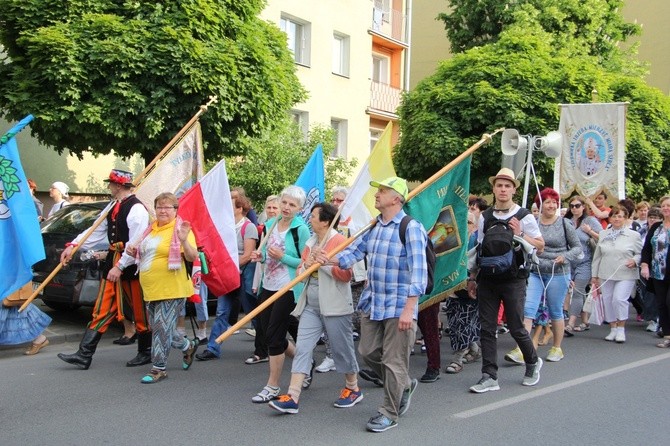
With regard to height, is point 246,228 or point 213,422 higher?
point 246,228

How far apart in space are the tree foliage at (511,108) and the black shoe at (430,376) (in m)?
11.5

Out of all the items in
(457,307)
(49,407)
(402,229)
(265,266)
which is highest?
(402,229)

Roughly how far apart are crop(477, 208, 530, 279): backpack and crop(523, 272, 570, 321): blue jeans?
5.25 feet

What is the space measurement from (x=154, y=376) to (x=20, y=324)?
181cm

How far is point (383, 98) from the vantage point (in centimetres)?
2614

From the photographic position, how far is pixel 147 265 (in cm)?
681

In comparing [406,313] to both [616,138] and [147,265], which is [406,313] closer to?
[147,265]

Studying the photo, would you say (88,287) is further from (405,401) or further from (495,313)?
(495,313)

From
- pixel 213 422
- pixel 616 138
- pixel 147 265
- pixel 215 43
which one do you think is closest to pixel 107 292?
pixel 147 265

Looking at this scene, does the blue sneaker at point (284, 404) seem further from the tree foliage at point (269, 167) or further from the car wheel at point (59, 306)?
the tree foliage at point (269, 167)

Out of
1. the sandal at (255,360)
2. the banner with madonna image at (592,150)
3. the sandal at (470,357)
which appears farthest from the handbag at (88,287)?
Result: the banner with madonna image at (592,150)

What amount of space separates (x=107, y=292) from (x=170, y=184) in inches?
61.2

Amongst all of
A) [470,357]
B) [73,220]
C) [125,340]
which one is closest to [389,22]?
[73,220]

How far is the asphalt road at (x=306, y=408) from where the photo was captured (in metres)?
5.34
